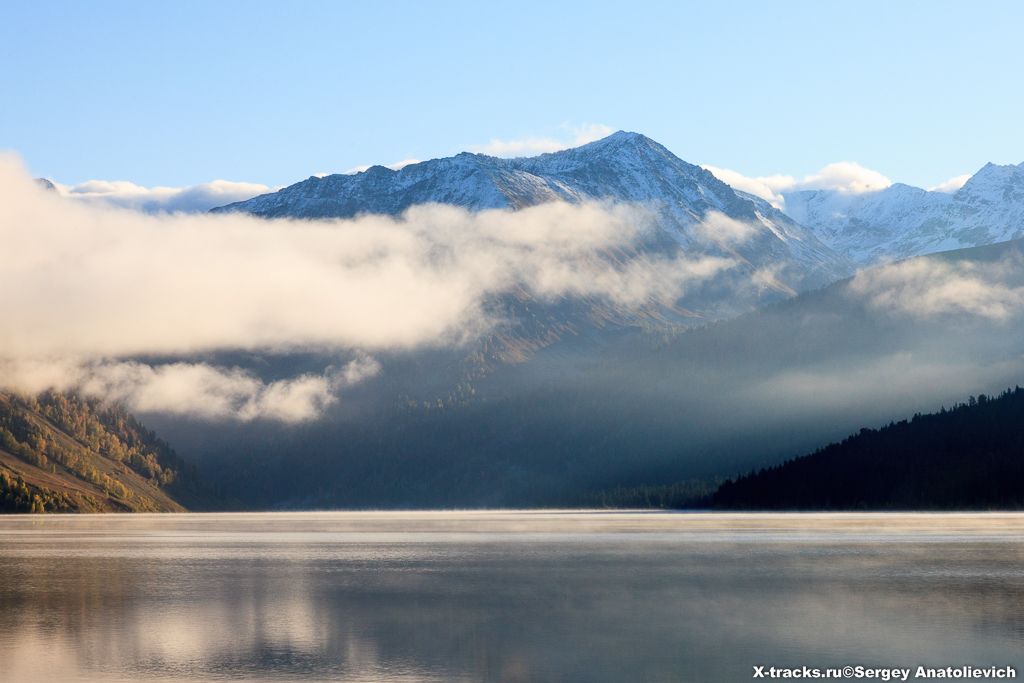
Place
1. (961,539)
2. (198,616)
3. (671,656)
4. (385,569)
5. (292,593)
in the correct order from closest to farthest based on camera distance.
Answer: (671,656) → (198,616) → (292,593) → (385,569) → (961,539)

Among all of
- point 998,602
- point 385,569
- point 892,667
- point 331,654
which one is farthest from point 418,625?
point 385,569

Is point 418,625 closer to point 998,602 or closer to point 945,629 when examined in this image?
point 945,629

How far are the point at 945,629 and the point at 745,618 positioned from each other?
46.2 feet

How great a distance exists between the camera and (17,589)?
122 m

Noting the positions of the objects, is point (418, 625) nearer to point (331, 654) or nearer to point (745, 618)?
point (331, 654)

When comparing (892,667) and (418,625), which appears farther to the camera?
(418,625)

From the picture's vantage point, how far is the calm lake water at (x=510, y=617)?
7606cm

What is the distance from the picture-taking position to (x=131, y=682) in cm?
7125

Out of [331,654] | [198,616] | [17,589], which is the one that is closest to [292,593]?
[198,616]

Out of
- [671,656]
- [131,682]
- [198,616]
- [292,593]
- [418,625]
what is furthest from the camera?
[292,593]

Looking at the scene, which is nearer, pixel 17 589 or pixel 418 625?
pixel 418 625

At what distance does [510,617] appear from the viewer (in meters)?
98.4

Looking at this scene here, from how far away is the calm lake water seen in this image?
76062mm

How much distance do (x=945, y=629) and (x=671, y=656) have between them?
2188 centimetres
